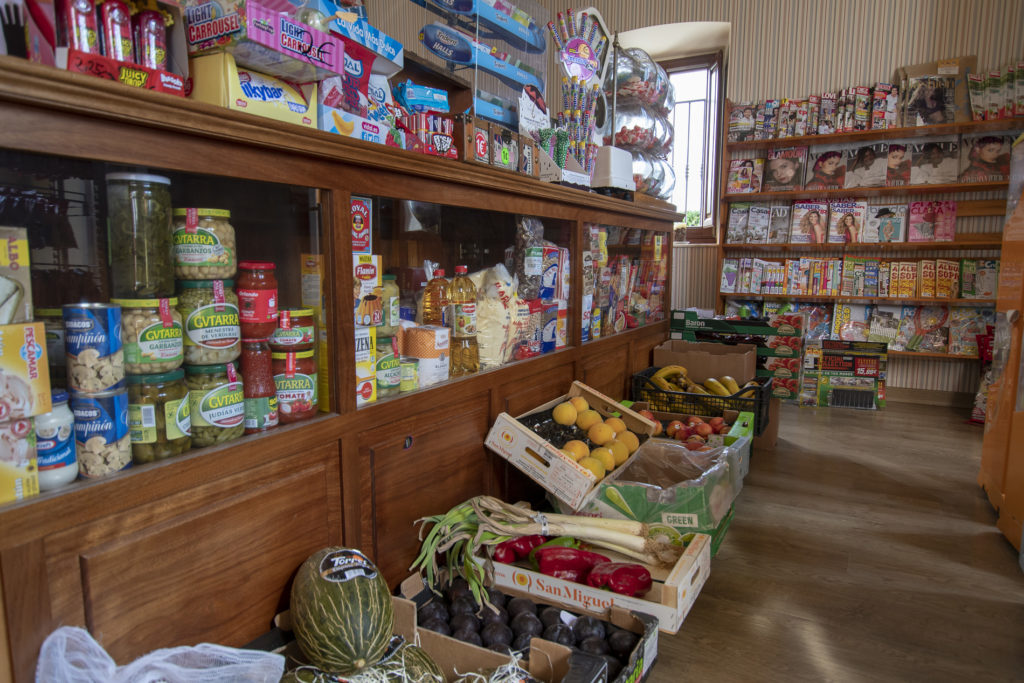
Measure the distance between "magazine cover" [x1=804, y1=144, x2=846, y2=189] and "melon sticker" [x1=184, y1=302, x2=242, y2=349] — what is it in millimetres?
5098

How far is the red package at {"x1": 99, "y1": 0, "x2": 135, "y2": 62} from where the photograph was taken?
1.01 metres

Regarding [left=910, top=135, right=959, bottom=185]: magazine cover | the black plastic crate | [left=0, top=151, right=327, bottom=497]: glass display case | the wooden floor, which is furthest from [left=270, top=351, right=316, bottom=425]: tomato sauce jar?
[left=910, top=135, right=959, bottom=185]: magazine cover

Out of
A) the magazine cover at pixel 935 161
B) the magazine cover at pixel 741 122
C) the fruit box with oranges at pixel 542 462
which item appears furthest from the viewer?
the magazine cover at pixel 741 122

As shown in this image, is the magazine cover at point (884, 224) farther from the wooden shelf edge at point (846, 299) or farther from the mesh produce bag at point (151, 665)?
the mesh produce bag at point (151, 665)

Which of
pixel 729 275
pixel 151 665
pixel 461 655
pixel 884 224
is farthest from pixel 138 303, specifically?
pixel 884 224

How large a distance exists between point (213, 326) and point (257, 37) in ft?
1.76

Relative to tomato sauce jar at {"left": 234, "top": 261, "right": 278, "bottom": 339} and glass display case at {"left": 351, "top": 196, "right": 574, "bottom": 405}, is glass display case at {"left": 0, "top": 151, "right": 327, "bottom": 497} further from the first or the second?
glass display case at {"left": 351, "top": 196, "right": 574, "bottom": 405}

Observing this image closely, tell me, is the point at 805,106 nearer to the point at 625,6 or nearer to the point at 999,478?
the point at 625,6

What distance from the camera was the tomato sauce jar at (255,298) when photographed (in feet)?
4.32

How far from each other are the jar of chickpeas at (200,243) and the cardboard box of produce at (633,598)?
1.07 metres

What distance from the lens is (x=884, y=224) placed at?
16.5ft

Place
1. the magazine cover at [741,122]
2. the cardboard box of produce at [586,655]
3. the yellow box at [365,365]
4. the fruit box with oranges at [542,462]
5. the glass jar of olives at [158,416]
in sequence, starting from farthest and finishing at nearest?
the magazine cover at [741,122]
the fruit box with oranges at [542,462]
the yellow box at [365,365]
the cardboard box of produce at [586,655]
the glass jar of olives at [158,416]

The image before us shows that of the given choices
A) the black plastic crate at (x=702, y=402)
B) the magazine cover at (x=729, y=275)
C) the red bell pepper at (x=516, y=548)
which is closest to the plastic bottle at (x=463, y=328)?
the red bell pepper at (x=516, y=548)

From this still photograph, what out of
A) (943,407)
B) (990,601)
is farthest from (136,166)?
(943,407)
